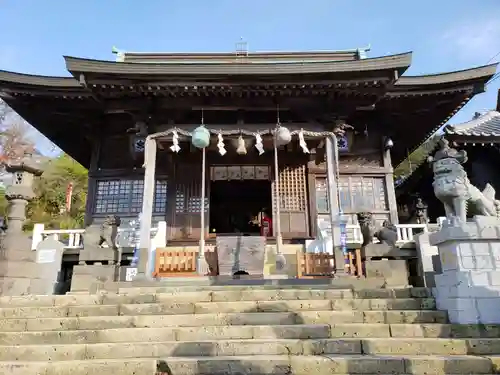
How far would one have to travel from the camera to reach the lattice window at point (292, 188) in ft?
37.6

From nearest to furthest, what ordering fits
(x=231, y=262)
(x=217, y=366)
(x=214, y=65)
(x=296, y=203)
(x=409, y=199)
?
(x=217, y=366) → (x=231, y=262) → (x=214, y=65) → (x=296, y=203) → (x=409, y=199)

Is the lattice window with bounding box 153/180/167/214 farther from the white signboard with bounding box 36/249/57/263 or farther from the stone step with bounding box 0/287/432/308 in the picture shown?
the stone step with bounding box 0/287/432/308

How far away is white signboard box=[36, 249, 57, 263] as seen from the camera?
913 centimetres

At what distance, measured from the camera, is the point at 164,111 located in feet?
33.9

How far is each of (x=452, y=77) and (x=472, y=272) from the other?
7329mm

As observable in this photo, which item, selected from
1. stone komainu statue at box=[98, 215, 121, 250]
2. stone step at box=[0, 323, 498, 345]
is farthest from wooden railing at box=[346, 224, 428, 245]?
stone komainu statue at box=[98, 215, 121, 250]

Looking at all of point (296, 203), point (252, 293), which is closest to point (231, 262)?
point (252, 293)

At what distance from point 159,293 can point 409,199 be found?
561 inches

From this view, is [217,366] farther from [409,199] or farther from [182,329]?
[409,199]

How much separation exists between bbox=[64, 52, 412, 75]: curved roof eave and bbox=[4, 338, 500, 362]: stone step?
6.87 metres

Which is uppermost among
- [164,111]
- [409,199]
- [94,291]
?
[164,111]

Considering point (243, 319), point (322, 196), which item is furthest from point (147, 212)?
point (322, 196)

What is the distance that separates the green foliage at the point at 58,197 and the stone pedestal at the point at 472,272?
21699 millimetres

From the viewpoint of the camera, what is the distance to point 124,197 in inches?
464
